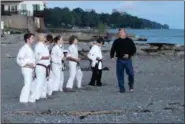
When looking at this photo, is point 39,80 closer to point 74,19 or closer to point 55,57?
point 55,57

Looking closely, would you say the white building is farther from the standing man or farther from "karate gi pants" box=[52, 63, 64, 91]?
the standing man

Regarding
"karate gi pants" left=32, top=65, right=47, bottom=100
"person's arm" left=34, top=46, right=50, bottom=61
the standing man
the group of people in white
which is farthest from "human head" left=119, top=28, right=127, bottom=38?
"karate gi pants" left=32, top=65, right=47, bottom=100

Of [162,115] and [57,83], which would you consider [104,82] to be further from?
[162,115]

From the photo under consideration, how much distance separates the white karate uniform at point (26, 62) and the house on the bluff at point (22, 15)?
80.8 m

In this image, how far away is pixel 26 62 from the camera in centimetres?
1505

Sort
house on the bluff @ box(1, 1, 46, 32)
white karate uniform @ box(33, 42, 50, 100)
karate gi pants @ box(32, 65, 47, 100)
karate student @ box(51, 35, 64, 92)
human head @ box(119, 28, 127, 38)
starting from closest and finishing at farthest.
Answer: karate gi pants @ box(32, 65, 47, 100) < white karate uniform @ box(33, 42, 50, 100) < human head @ box(119, 28, 127, 38) < karate student @ box(51, 35, 64, 92) < house on the bluff @ box(1, 1, 46, 32)

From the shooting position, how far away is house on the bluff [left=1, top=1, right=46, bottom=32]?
325 ft

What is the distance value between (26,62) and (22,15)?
296 feet

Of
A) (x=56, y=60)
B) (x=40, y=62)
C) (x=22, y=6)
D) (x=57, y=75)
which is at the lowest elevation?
(x=22, y=6)

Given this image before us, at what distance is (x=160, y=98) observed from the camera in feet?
52.6

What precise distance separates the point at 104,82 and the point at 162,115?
10.9 meters

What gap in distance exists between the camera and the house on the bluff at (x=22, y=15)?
99.2 meters

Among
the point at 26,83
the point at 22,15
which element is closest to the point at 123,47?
the point at 26,83

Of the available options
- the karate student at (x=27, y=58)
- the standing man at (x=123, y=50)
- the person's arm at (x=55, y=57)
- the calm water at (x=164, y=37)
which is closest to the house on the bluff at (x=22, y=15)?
the calm water at (x=164, y=37)
